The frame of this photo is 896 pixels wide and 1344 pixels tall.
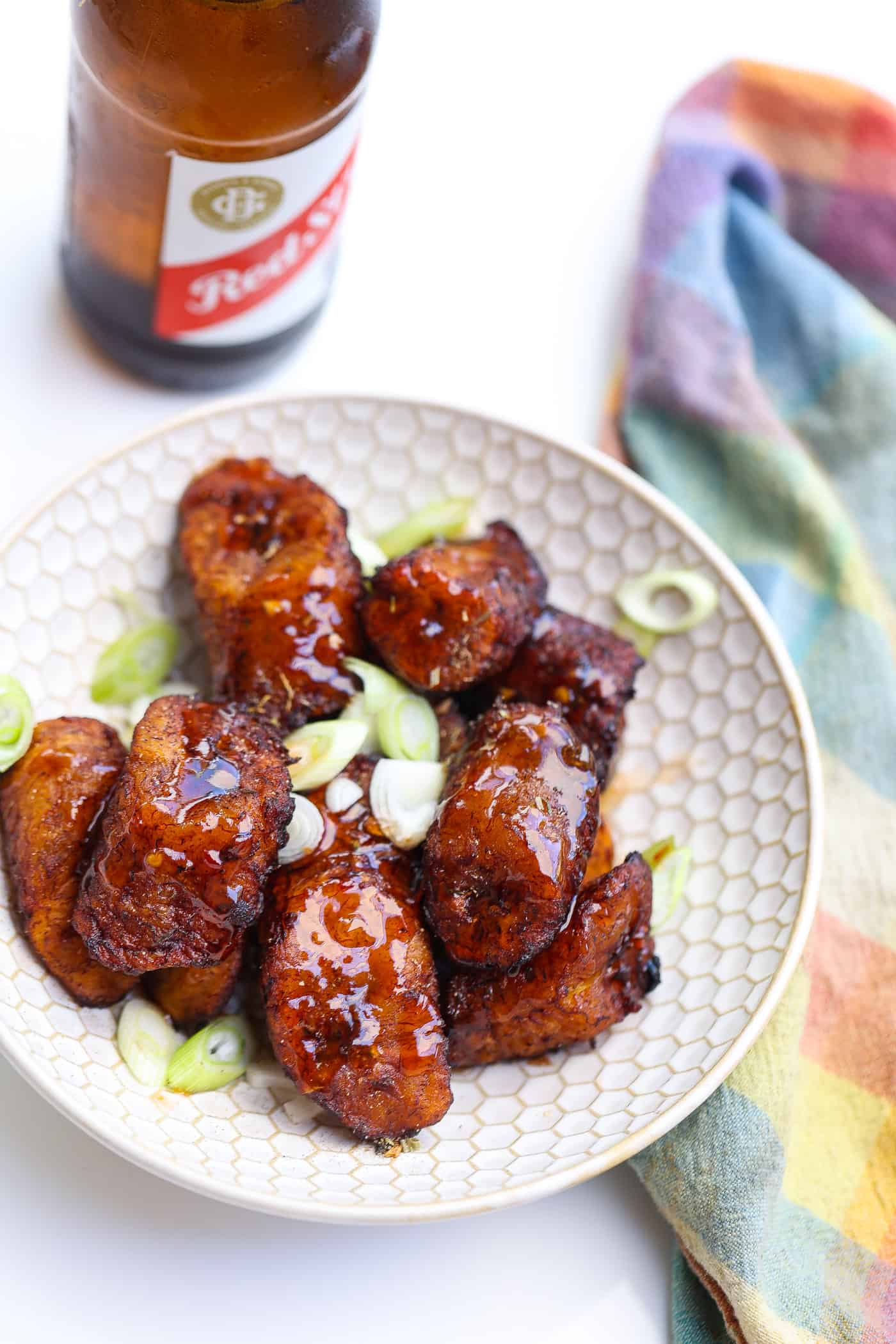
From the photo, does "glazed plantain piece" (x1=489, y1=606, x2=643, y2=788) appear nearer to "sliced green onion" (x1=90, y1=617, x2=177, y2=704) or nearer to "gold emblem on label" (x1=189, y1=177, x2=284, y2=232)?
"sliced green onion" (x1=90, y1=617, x2=177, y2=704)

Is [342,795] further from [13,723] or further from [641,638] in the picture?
[641,638]

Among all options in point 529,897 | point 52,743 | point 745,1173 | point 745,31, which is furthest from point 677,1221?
point 745,31

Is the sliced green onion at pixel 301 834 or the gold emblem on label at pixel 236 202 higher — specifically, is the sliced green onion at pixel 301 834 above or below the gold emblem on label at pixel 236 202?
below

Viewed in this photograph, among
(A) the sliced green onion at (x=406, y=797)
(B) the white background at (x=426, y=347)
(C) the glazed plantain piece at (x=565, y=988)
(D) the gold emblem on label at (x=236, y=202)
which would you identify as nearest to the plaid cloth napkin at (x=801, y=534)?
(B) the white background at (x=426, y=347)

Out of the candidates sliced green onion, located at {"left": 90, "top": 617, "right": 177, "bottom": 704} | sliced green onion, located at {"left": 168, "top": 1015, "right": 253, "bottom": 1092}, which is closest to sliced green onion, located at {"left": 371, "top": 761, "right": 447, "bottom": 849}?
sliced green onion, located at {"left": 168, "top": 1015, "right": 253, "bottom": 1092}

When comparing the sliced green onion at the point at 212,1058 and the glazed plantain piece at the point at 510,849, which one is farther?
the sliced green onion at the point at 212,1058

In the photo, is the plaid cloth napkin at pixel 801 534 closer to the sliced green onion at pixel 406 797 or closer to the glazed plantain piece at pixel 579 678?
the glazed plantain piece at pixel 579 678
